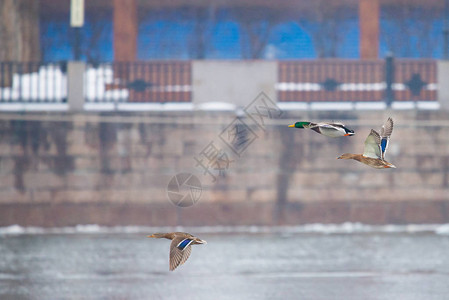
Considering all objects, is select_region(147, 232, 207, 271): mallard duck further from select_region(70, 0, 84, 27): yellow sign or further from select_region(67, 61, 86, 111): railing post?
select_region(70, 0, 84, 27): yellow sign

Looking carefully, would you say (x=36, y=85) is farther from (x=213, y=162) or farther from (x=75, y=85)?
(x=213, y=162)

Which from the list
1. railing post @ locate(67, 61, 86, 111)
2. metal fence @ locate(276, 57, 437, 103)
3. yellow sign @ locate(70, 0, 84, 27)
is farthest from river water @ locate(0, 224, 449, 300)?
yellow sign @ locate(70, 0, 84, 27)

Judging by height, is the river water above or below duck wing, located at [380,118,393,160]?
below

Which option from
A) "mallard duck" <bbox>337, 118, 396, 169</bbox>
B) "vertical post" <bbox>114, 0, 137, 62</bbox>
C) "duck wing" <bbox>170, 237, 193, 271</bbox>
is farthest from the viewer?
"vertical post" <bbox>114, 0, 137, 62</bbox>

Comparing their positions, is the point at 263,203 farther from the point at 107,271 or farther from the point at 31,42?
the point at 31,42

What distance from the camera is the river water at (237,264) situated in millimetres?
11883

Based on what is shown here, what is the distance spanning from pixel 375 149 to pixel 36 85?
18.1m

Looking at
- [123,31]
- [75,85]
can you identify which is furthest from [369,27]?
[75,85]

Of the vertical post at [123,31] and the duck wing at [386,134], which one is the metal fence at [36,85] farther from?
the duck wing at [386,134]

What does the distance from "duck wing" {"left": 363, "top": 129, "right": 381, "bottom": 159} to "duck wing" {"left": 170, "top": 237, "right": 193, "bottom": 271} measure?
A: 2.70ft

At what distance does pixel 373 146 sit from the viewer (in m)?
3.44

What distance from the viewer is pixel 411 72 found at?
2156 cm

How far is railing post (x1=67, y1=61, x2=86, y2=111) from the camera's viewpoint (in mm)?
20062

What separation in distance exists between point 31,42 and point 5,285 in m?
13.5
